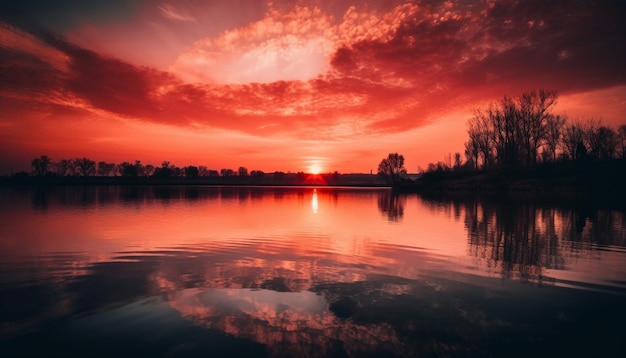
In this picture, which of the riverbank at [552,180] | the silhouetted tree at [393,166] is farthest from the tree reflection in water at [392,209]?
the silhouetted tree at [393,166]

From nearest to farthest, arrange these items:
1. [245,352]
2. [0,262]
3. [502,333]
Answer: [245,352]
[502,333]
[0,262]

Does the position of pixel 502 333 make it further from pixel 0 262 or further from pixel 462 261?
pixel 0 262

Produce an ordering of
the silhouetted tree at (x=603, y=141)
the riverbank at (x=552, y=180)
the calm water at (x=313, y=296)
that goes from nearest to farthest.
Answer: the calm water at (x=313, y=296)
the riverbank at (x=552, y=180)
the silhouetted tree at (x=603, y=141)

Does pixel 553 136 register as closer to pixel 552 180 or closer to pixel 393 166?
pixel 552 180

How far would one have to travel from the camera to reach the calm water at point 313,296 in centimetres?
639

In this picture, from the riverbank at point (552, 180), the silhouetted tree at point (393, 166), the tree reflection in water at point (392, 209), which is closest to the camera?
the tree reflection in water at point (392, 209)

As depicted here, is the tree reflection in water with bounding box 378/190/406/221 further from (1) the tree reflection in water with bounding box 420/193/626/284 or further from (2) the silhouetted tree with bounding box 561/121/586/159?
(2) the silhouetted tree with bounding box 561/121/586/159

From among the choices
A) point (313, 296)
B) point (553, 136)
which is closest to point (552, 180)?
point (553, 136)

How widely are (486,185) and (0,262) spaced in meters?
102

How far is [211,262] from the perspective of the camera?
13.4 m

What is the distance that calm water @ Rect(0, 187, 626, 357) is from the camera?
21.0 feet

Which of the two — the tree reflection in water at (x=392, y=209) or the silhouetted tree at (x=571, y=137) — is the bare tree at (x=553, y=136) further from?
the tree reflection in water at (x=392, y=209)

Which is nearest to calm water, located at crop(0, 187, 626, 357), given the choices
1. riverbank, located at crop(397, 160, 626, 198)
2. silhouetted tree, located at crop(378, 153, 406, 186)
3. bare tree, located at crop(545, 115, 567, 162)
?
riverbank, located at crop(397, 160, 626, 198)

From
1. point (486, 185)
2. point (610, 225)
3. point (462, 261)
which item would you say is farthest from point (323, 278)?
point (486, 185)
